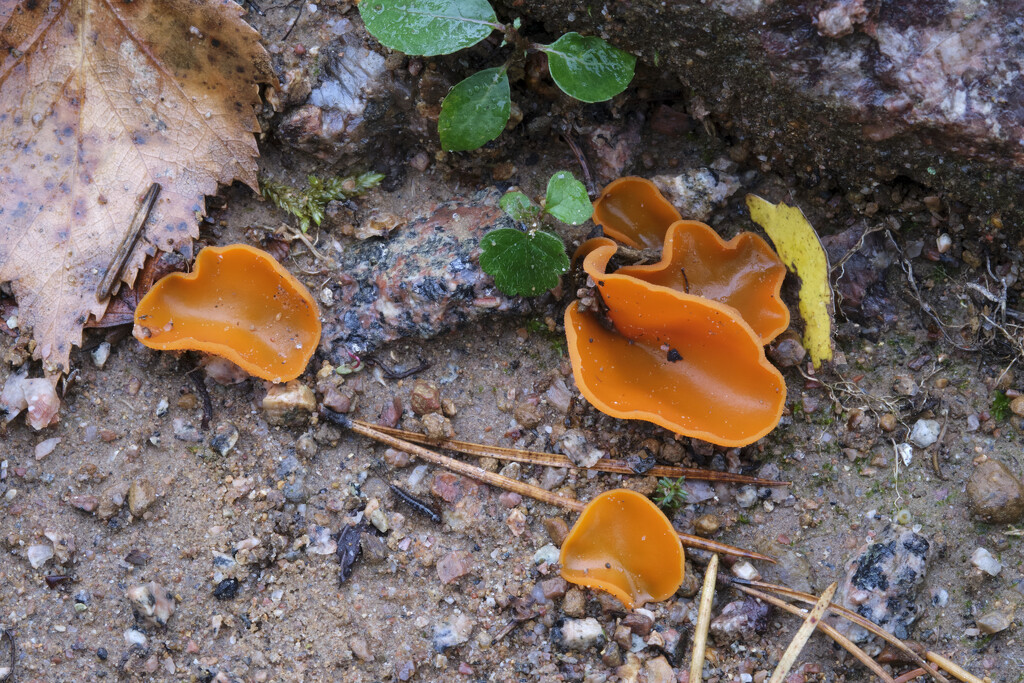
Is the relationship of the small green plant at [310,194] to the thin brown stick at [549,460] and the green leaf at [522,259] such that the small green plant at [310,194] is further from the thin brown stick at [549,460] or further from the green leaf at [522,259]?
the thin brown stick at [549,460]

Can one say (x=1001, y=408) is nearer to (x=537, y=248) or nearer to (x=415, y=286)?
(x=537, y=248)

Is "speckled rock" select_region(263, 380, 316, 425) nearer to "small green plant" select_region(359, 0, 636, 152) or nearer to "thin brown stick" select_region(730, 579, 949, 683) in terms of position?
"small green plant" select_region(359, 0, 636, 152)

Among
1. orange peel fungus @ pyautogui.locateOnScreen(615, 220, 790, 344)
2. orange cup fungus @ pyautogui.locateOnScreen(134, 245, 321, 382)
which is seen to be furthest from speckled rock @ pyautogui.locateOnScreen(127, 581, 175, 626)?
orange peel fungus @ pyautogui.locateOnScreen(615, 220, 790, 344)

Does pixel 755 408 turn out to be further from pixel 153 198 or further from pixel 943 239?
pixel 153 198

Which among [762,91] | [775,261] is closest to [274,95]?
[762,91]

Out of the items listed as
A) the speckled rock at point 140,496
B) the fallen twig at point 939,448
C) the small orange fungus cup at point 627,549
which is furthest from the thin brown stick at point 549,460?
the speckled rock at point 140,496

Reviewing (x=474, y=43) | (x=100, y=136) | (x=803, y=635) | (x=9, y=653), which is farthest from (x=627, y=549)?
(x=100, y=136)
